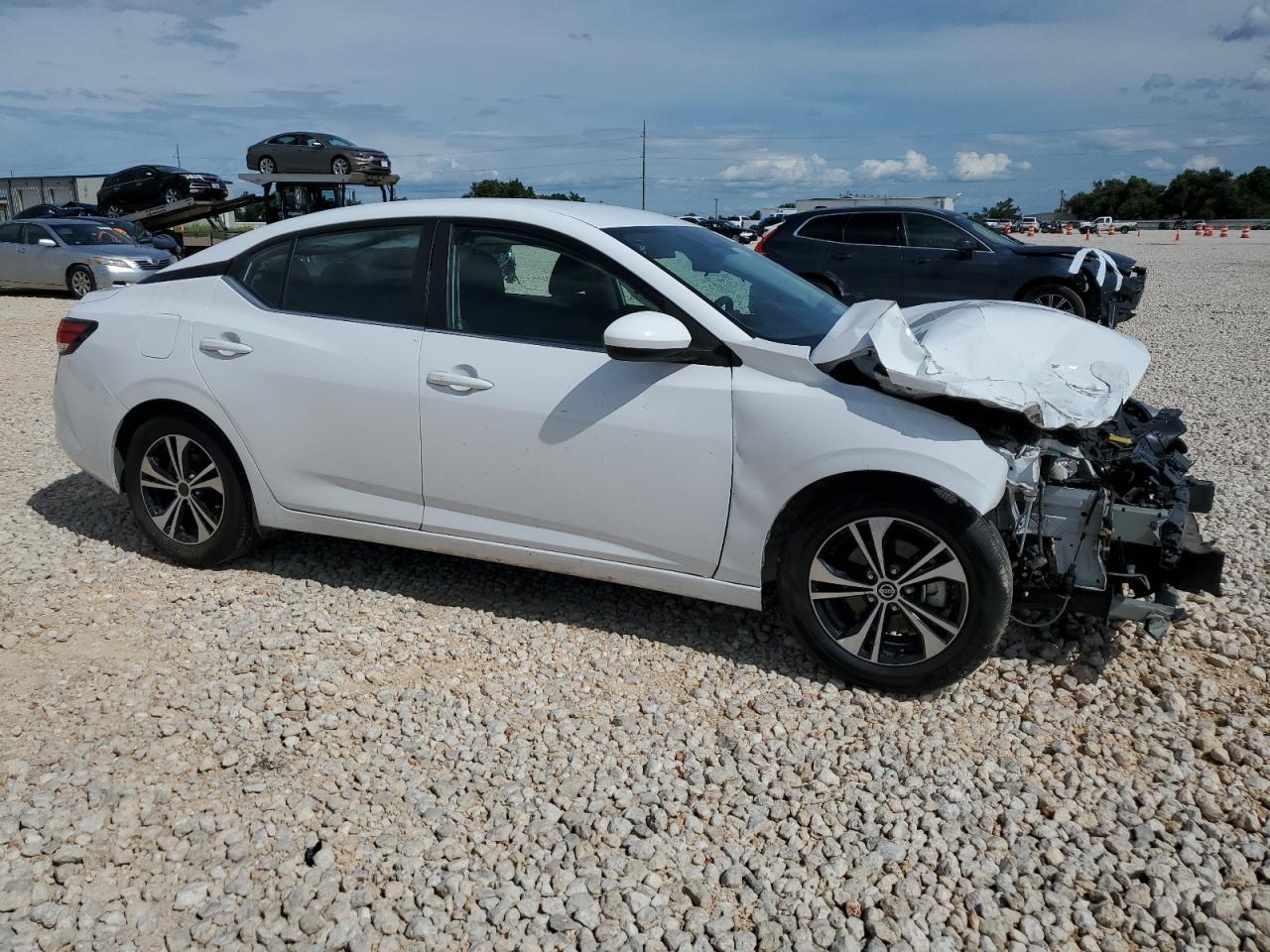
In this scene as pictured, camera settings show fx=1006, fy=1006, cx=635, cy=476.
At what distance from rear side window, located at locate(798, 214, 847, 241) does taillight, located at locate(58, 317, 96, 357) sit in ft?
34.8

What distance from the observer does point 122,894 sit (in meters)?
2.70

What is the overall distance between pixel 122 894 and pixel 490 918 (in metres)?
1.00

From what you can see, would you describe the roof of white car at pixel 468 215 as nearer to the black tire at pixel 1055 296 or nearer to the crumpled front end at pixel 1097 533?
the crumpled front end at pixel 1097 533

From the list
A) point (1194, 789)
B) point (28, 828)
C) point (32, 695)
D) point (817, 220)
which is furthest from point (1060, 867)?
point (817, 220)

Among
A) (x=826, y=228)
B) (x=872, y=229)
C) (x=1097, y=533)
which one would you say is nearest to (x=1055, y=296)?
(x=872, y=229)

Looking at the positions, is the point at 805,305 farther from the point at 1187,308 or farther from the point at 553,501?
the point at 1187,308

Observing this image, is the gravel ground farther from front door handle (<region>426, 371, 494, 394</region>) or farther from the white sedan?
front door handle (<region>426, 371, 494, 394</region>)

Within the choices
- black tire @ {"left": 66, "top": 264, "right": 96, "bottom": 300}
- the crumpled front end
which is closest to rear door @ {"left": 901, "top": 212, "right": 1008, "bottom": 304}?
the crumpled front end

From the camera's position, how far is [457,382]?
405 cm

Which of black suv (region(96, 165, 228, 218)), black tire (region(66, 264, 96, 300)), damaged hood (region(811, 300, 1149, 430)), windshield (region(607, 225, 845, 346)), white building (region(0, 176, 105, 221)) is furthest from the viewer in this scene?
white building (region(0, 176, 105, 221))

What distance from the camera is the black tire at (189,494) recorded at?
4633 mm

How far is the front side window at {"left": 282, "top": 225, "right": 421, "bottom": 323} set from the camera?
431 cm

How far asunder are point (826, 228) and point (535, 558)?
10.8 m

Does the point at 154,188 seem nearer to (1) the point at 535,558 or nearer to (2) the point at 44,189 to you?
(1) the point at 535,558
